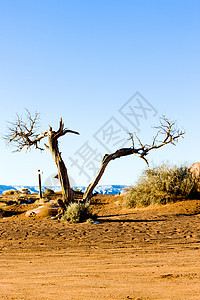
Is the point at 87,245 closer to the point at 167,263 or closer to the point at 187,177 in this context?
the point at 167,263

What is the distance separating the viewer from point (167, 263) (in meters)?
7.81

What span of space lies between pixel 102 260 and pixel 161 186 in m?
15.3

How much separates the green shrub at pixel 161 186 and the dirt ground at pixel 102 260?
6.96 metres

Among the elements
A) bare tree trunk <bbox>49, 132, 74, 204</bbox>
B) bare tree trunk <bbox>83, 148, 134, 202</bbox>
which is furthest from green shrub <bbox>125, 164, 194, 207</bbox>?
bare tree trunk <bbox>49, 132, 74, 204</bbox>

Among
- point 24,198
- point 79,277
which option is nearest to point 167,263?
point 79,277

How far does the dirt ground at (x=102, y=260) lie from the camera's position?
5.74m

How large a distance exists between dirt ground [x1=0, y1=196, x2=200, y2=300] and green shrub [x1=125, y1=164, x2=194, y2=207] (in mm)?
6964

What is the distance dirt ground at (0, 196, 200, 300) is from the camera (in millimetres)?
5738

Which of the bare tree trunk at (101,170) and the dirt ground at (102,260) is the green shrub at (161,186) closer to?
the bare tree trunk at (101,170)

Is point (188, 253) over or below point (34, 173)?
below

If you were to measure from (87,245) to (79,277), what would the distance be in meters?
4.21

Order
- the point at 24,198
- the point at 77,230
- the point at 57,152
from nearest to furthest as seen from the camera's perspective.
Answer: the point at 77,230 → the point at 57,152 → the point at 24,198

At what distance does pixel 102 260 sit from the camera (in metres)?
8.42

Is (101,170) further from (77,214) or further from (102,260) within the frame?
(102,260)
